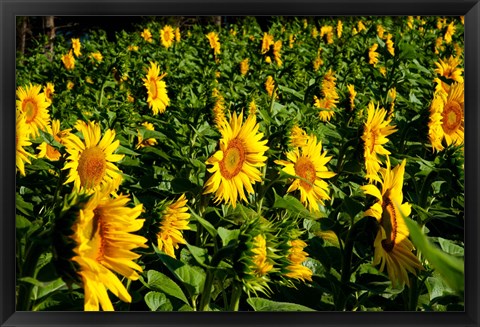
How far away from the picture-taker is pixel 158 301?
1362 mm

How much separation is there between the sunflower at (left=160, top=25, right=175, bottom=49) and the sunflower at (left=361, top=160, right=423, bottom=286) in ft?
9.72

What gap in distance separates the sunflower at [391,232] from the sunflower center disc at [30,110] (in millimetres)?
1149

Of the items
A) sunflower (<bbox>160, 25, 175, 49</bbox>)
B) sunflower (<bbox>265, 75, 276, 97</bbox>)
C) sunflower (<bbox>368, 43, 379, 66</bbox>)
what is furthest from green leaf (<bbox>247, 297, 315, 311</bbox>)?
sunflower (<bbox>160, 25, 175, 49</bbox>)

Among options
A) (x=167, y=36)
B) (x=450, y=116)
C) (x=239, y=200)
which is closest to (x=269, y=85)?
(x=450, y=116)

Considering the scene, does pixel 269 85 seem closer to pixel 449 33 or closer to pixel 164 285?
pixel 449 33

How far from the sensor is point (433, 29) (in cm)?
438

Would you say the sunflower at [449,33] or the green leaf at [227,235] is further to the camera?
the sunflower at [449,33]

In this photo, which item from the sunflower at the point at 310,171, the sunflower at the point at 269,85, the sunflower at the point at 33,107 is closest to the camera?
the sunflower at the point at 310,171

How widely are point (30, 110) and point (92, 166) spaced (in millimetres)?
483

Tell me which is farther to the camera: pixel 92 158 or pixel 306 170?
pixel 306 170

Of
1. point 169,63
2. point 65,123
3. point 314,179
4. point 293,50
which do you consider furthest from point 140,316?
point 293,50

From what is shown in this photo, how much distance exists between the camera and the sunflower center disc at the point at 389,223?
1.27 m

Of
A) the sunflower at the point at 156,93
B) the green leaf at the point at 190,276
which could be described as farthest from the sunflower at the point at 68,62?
the green leaf at the point at 190,276

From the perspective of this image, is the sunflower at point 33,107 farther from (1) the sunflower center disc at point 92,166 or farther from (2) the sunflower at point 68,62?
(2) the sunflower at point 68,62
